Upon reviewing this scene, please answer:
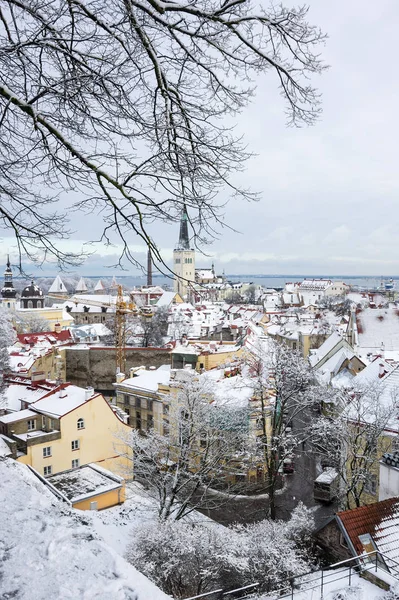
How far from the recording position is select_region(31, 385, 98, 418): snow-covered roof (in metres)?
18.4

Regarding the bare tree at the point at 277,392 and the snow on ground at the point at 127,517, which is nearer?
the snow on ground at the point at 127,517

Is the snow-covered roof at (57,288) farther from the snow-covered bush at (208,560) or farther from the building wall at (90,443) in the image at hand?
the snow-covered bush at (208,560)

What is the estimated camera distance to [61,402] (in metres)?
19.0

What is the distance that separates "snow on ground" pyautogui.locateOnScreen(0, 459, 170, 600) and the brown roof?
26.9ft

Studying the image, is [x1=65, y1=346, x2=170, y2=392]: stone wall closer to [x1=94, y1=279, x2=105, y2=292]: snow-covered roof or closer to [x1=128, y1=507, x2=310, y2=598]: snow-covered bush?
[x1=128, y1=507, x2=310, y2=598]: snow-covered bush

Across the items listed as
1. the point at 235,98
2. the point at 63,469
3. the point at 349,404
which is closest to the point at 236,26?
the point at 235,98

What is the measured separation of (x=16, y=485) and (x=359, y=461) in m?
14.4

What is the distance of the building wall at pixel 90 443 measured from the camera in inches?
696

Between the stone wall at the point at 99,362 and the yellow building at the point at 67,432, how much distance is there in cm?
1710

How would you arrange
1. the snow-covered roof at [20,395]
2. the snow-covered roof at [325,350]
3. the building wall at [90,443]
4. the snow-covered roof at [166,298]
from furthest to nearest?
the snow-covered roof at [166,298], the snow-covered roof at [325,350], the snow-covered roof at [20,395], the building wall at [90,443]

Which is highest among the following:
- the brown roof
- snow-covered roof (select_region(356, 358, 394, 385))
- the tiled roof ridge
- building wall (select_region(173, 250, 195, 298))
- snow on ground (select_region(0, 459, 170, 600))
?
building wall (select_region(173, 250, 195, 298))

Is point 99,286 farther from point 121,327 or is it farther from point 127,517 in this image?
point 127,517

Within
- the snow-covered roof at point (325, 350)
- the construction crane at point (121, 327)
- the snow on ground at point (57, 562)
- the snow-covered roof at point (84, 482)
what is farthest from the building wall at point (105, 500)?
the snow-covered roof at point (325, 350)

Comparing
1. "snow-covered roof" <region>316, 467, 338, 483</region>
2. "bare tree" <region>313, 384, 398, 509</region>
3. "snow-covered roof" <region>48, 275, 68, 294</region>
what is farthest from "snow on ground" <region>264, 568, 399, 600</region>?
"snow-covered roof" <region>48, 275, 68, 294</region>
